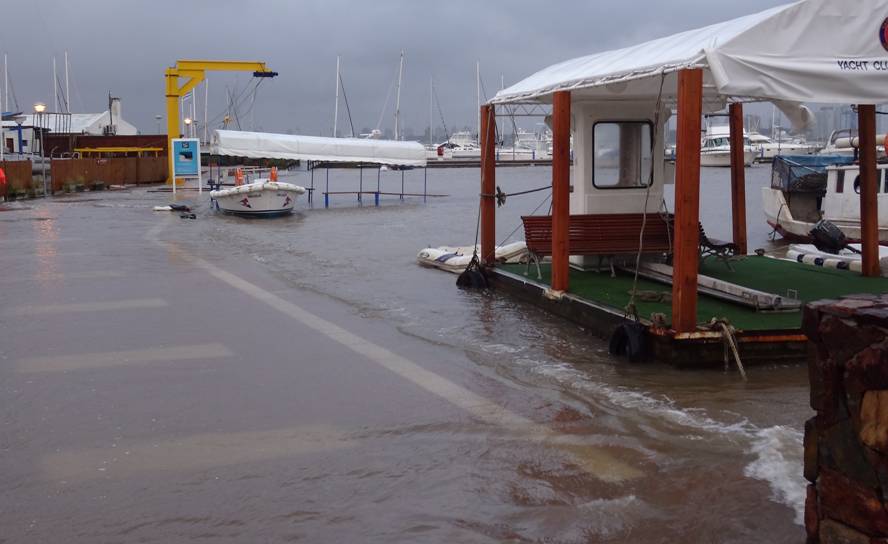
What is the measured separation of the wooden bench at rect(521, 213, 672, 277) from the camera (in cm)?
1299

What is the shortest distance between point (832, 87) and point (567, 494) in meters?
5.24

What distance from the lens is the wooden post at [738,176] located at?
560 inches

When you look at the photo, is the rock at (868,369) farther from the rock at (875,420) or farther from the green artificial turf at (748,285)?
the green artificial turf at (748,285)

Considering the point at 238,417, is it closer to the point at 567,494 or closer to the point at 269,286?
the point at 567,494

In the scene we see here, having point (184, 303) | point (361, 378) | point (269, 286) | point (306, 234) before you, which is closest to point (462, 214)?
point (306, 234)

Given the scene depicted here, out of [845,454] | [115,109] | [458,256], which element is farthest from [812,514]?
[115,109]

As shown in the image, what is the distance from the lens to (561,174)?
37.9 ft

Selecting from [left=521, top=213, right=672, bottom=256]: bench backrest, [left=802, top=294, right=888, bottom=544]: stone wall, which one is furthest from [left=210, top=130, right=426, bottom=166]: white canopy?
[left=802, top=294, right=888, bottom=544]: stone wall

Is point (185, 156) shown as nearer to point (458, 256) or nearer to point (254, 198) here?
point (254, 198)

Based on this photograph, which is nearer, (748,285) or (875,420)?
(875,420)

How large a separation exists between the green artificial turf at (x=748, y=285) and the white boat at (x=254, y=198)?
17670 millimetres

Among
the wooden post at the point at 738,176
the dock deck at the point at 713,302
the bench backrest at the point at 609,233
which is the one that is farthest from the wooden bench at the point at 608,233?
the wooden post at the point at 738,176

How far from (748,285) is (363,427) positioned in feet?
20.7

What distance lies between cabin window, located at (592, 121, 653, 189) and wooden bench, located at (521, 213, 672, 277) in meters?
0.66
